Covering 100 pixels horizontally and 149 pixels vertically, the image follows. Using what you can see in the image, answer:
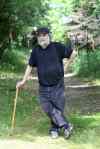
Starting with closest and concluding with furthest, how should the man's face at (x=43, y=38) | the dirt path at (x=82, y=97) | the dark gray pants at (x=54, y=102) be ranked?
the man's face at (x=43, y=38), the dark gray pants at (x=54, y=102), the dirt path at (x=82, y=97)

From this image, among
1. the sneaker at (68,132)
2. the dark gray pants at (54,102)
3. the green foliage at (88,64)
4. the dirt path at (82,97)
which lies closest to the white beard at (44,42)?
the dark gray pants at (54,102)

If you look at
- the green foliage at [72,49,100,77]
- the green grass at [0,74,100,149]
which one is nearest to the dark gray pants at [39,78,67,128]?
the green grass at [0,74,100,149]

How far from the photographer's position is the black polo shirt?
9227 millimetres

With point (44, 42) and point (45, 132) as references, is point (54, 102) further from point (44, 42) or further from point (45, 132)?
point (44, 42)

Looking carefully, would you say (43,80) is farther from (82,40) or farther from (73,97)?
(82,40)

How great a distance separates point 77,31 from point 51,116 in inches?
1184

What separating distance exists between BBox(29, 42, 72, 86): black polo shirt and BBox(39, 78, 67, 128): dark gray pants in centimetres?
11

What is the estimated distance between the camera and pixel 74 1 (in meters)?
37.6

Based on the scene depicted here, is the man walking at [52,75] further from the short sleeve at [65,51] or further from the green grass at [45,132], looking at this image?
the green grass at [45,132]

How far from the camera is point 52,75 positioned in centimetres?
923

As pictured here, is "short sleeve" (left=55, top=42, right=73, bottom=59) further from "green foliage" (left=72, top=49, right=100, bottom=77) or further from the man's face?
"green foliage" (left=72, top=49, right=100, bottom=77)

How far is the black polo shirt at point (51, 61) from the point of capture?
9.23 m

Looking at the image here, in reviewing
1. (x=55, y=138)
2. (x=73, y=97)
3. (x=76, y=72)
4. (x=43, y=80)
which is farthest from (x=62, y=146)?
(x=76, y=72)

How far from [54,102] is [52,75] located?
49 centimetres
